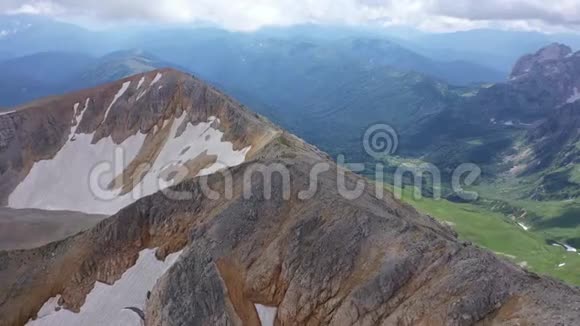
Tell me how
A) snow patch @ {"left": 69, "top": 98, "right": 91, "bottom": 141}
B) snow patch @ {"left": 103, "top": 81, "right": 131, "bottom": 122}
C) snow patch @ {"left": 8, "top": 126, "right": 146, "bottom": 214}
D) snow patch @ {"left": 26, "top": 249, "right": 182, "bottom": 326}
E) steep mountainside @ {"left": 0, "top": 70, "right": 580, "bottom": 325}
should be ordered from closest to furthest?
steep mountainside @ {"left": 0, "top": 70, "right": 580, "bottom": 325}
snow patch @ {"left": 26, "top": 249, "right": 182, "bottom": 326}
snow patch @ {"left": 8, "top": 126, "right": 146, "bottom": 214}
snow patch @ {"left": 69, "top": 98, "right": 91, "bottom": 141}
snow patch @ {"left": 103, "top": 81, "right": 131, "bottom": 122}

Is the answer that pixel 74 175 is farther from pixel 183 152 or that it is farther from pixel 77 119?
pixel 183 152

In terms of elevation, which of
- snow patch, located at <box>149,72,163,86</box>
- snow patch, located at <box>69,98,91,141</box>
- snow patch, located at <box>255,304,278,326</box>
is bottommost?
snow patch, located at <box>69,98,91,141</box>

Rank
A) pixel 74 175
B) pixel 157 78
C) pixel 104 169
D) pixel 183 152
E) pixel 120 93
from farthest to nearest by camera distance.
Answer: pixel 120 93, pixel 157 78, pixel 74 175, pixel 104 169, pixel 183 152

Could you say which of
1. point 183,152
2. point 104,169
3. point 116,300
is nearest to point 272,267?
point 116,300

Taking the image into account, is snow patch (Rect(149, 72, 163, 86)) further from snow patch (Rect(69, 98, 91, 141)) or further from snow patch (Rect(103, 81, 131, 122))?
snow patch (Rect(69, 98, 91, 141))

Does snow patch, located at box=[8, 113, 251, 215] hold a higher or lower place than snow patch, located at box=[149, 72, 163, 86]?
lower

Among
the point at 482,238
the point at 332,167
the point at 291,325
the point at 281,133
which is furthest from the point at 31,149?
the point at 482,238

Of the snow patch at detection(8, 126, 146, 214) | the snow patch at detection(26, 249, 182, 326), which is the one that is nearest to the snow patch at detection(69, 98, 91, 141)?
the snow patch at detection(8, 126, 146, 214)
